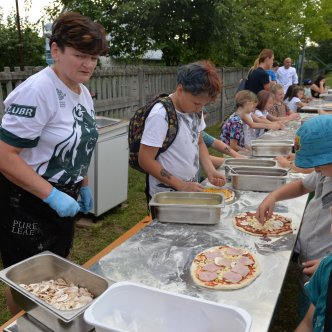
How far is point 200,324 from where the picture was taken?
1.20 metres

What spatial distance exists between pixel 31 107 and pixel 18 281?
0.73 meters

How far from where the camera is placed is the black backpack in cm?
232

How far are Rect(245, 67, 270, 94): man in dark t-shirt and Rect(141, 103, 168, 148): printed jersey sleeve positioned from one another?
461 cm

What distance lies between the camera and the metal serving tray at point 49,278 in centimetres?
122

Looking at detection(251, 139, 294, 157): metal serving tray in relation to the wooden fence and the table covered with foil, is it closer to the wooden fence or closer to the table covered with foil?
the table covered with foil

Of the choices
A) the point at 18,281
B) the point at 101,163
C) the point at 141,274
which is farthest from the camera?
the point at 101,163

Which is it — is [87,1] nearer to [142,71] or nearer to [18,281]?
[142,71]

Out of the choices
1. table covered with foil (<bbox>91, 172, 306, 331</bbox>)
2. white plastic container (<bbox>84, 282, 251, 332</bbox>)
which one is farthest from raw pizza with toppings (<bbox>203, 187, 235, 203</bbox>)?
white plastic container (<bbox>84, 282, 251, 332</bbox>)

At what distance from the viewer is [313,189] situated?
226 cm

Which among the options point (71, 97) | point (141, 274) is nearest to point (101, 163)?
point (71, 97)

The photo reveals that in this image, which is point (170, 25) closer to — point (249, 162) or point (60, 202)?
point (249, 162)

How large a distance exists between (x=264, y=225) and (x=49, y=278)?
1.23 meters

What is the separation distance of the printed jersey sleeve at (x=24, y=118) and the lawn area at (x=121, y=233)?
5.95 ft

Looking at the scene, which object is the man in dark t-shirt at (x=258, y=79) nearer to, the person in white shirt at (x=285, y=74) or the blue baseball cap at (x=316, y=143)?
the blue baseball cap at (x=316, y=143)
